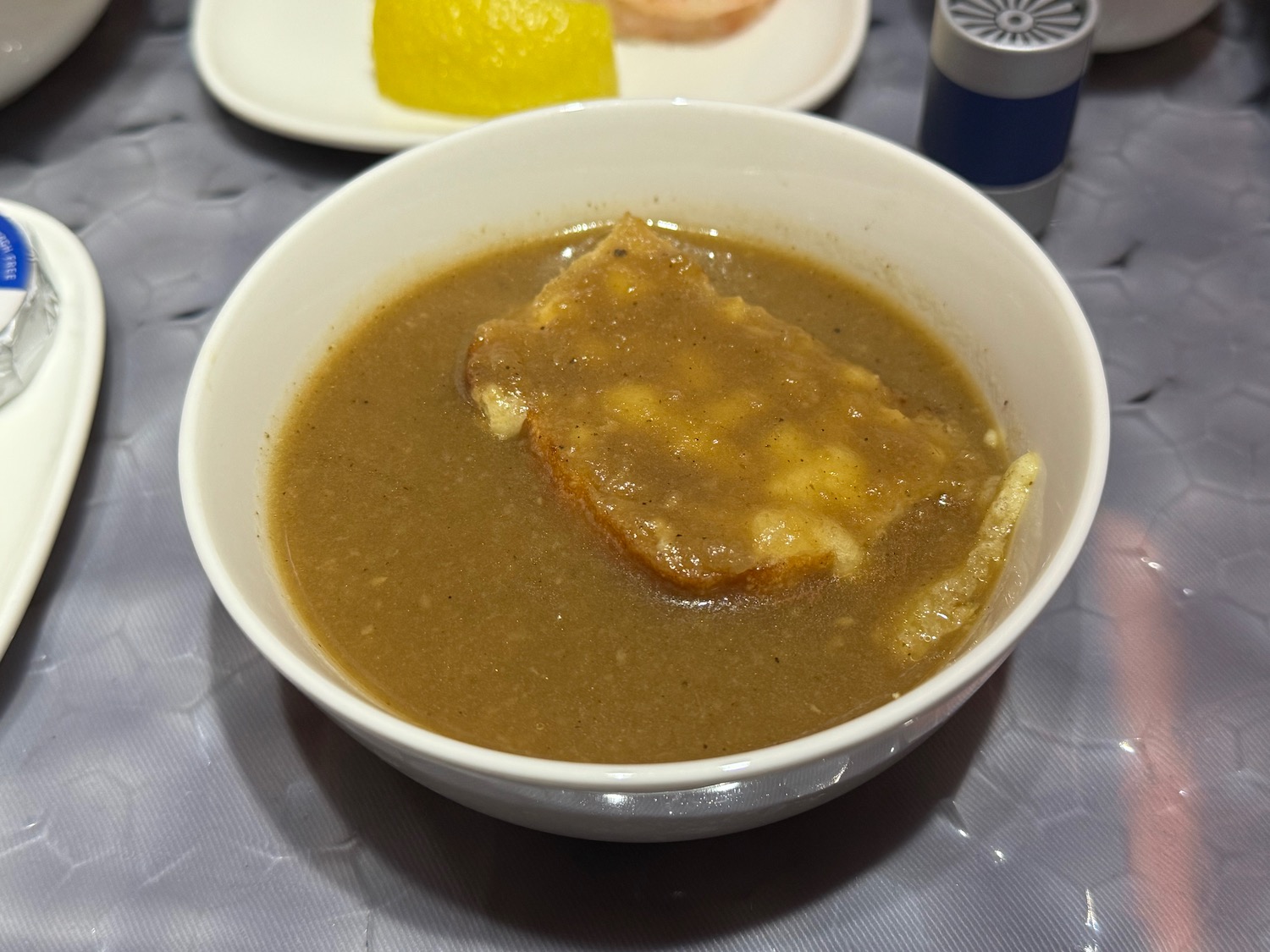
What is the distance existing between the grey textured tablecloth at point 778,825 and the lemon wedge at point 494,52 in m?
0.68

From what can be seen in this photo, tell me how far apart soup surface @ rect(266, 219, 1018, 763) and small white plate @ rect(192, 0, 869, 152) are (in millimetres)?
838

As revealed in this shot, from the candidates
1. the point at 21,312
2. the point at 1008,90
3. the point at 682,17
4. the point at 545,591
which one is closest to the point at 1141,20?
the point at 1008,90

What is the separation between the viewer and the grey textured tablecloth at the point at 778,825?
1.63m

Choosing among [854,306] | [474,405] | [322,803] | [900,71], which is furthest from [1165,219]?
[322,803]

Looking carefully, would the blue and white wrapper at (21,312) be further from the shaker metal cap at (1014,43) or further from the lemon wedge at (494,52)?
the shaker metal cap at (1014,43)

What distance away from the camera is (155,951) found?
1645mm

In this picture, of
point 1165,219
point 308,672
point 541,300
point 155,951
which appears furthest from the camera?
point 1165,219

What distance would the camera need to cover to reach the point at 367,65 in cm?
278

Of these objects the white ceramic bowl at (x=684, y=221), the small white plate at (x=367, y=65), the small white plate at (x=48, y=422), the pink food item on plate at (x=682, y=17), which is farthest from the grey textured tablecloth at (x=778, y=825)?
the pink food item on plate at (x=682, y=17)

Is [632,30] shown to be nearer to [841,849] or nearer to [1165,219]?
[1165,219]

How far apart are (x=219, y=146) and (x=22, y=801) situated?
5.09 ft

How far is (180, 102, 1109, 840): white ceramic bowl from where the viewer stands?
1.32m

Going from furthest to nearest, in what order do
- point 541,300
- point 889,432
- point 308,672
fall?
point 541,300 → point 889,432 → point 308,672

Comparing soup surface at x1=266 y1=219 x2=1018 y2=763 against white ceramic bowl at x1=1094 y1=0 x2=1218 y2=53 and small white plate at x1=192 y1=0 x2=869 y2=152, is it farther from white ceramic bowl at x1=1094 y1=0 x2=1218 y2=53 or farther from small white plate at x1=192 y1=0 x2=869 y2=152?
white ceramic bowl at x1=1094 y1=0 x2=1218 y2=53
